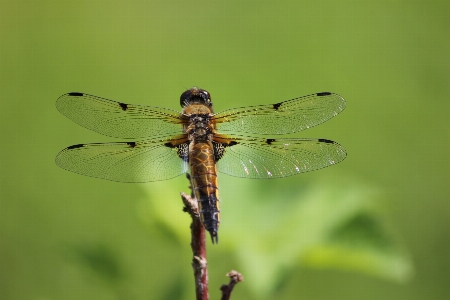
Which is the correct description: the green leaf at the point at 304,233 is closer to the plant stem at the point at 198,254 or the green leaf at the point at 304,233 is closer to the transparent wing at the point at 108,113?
the transparent wing at the point at 108,113

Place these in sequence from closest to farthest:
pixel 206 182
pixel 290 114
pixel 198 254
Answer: pixel 198 254, pixel 206 182, pixel 290 114

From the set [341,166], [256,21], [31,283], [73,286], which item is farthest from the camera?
[256,21]

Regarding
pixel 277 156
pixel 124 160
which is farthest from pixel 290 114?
pixel 124 160

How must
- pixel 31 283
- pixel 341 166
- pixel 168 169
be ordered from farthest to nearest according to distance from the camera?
1. pixel 341 166
2. pixel 31 283
3. pixel 168 169

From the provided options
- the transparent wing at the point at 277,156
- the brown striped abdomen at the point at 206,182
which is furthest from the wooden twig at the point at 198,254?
the transparent wing at the point at 277,156

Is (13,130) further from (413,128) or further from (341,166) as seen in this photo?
(413,128)

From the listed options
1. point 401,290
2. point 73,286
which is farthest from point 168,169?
point 401,290

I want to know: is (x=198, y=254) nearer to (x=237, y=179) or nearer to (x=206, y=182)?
(x=206, y=182)
